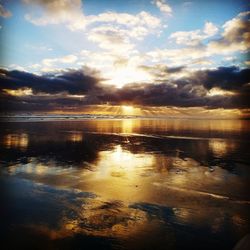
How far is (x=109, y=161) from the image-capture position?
65.5ft

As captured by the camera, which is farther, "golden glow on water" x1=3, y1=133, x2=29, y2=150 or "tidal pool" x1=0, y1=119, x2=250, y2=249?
"golden glow on water" x1=3, y1=133, x2=29, y2=150

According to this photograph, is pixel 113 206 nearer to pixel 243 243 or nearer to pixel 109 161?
pixel 243 243

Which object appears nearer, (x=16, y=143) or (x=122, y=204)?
(x=122, y=204)

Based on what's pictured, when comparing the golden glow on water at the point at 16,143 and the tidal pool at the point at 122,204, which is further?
the golden glow on water at the point at 16,143

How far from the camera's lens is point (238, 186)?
1337 centimetres

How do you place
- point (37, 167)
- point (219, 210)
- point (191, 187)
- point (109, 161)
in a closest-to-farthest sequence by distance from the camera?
point (219, 210), point (191, 187), point (37, 167), point (109, 161)

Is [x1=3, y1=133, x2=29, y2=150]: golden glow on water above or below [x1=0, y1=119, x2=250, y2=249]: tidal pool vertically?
above

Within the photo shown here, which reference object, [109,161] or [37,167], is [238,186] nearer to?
[109,161]

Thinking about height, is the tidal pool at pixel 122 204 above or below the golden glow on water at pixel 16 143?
below

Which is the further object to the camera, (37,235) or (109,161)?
(109,161)

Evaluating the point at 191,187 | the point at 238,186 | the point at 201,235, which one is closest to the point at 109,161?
the point at 191,187

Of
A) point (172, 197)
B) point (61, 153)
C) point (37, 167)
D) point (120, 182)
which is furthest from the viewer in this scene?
point (61, 153)

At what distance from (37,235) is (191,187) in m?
8.13

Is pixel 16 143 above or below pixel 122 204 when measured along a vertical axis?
above
